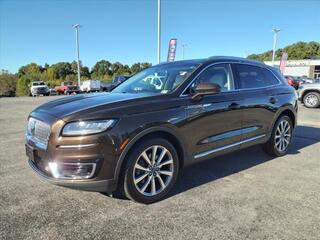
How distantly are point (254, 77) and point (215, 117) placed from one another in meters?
1.41

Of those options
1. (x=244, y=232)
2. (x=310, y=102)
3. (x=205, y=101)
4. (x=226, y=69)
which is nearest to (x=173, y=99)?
(x=205, y=101)

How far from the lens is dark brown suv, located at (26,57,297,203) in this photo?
3.04 metres

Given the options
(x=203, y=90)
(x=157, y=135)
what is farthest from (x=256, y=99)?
(x=157, y=135)

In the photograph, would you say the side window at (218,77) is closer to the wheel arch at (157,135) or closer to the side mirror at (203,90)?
the side mirror at (203,90)

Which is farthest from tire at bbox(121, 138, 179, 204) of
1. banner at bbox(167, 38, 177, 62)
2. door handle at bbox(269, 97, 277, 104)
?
banner at bbox(167, 38, 177, 62)

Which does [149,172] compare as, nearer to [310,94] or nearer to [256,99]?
[256,99]

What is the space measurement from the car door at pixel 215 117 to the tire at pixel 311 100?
1189 centimetres

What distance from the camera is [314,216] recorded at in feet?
10.4

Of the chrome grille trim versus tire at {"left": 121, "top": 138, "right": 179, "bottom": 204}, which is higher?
the chrome grille trim

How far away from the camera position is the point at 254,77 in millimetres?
4957

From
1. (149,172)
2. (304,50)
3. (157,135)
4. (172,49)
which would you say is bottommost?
(149,172)

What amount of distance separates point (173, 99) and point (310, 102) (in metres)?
13.3

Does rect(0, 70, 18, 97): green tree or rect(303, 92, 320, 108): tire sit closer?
rect(303, 92, 320, 108): tire

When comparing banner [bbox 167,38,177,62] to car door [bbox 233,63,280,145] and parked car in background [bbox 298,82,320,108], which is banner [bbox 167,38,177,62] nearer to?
parked car in background [bbox 298,82,320,108]
